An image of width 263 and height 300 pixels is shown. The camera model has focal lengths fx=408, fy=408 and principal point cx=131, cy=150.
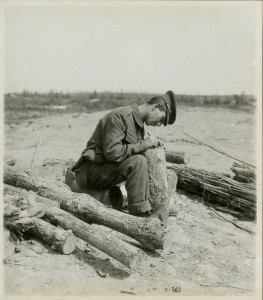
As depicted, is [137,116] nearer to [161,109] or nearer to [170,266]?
[161,109]

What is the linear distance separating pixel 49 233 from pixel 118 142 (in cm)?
146

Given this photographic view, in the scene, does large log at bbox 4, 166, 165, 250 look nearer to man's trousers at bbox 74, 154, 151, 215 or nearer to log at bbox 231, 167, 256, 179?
man's trousers at bbox 74, 154, 151, 215

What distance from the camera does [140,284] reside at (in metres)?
4.48

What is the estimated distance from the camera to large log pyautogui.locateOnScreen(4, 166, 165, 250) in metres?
4.84

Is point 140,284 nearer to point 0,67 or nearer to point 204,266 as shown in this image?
point 204,266

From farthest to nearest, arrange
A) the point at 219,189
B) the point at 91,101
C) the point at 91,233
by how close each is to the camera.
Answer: the point at 91,101
the point at 219,189
the point at 91,233

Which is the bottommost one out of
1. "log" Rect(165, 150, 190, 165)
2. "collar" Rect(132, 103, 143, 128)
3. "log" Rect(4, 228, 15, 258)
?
"log" Rect(4, 228, 15, 258)

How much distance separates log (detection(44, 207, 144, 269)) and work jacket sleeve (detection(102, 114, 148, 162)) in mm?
945

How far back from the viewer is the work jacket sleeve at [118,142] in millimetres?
5328

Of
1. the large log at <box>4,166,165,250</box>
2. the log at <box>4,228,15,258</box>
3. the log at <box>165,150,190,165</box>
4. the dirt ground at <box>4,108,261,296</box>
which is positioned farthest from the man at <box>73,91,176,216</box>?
the log at <box>165,150,190,165</box>

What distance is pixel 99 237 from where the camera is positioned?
4.74m

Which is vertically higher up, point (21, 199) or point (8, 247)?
point (21, 199)

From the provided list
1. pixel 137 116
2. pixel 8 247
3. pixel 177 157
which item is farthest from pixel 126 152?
pixel 177 157

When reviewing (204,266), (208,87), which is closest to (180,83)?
(208,87)
